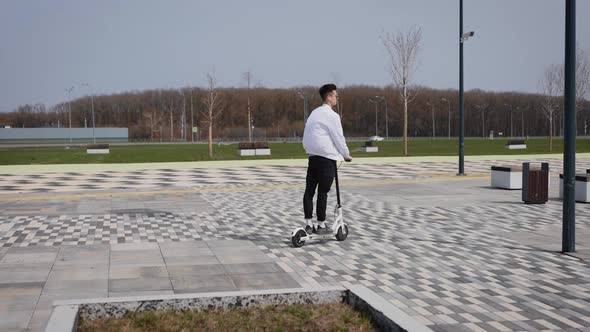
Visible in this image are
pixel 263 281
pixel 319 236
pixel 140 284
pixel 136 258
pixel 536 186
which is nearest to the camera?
pixel 140 284

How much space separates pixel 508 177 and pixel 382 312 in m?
12.0

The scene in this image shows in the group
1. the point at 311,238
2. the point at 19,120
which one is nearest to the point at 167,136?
the point at 19,120

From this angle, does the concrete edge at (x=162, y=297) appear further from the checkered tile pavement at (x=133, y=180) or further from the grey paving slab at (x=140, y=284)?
the checkered tile pavement at (x=133, y=180)

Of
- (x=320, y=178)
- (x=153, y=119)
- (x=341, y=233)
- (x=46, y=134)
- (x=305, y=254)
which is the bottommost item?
(x=305, y=254)

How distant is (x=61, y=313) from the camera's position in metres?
3.73

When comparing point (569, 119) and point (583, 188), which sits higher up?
point (569, 119)

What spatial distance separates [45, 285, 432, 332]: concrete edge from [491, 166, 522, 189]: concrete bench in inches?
452

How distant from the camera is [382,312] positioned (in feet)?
12.4

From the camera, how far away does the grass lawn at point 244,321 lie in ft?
12.5

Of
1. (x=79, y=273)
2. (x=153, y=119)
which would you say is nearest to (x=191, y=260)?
(x=79, y=273)

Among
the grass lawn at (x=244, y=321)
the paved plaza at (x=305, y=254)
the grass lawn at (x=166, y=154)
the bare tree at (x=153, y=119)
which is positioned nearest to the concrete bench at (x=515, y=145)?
the grass lawn at (x=166, y=154)

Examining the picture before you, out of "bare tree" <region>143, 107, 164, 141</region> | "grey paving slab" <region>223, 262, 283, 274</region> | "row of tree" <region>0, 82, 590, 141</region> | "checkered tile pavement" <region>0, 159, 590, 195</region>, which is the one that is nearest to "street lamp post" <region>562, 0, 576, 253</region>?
"grey paving slab" <region>223, 262, 283, 274</region>

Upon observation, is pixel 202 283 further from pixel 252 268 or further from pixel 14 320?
pixel 14 320

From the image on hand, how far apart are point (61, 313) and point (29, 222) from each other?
21.7 feet
